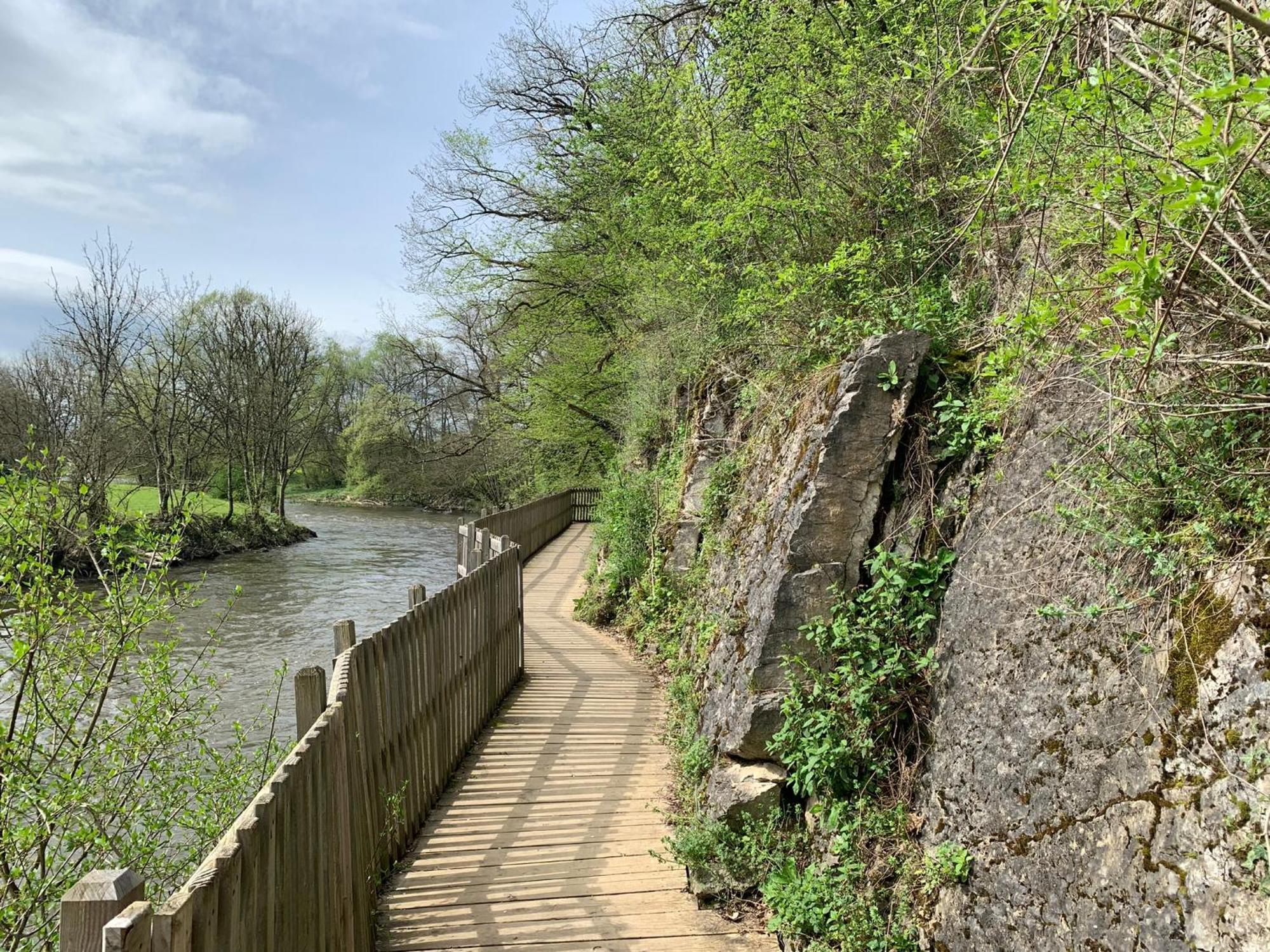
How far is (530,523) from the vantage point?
18.5 m

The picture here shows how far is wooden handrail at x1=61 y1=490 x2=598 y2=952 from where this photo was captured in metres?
1.59

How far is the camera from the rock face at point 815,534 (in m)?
4.51

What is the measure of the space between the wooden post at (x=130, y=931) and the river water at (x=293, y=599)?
3654 millimetres

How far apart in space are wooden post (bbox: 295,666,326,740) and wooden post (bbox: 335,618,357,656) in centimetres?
57

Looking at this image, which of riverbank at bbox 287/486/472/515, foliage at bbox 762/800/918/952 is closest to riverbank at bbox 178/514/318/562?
riverbank at bbox 287/486/472/515

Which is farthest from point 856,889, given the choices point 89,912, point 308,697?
point 89,912

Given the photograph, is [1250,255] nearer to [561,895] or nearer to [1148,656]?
[1148,656]

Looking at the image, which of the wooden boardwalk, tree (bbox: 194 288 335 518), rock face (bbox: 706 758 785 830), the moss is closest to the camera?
the moss

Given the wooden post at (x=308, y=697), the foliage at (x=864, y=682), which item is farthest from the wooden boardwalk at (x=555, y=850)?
the wooden post at (x=308, y=697)

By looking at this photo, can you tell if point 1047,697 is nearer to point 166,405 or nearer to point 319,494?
point 166,405

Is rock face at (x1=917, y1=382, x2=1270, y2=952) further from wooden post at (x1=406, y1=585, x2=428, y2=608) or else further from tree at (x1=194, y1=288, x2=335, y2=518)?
tree at (x1=194, y1=288, x2=335, y2=518)

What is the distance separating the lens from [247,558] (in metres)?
23.1

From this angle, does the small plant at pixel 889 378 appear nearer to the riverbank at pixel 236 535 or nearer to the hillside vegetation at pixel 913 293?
the hillside vegetation at pixel 913 293

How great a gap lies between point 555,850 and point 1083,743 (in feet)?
10.2
